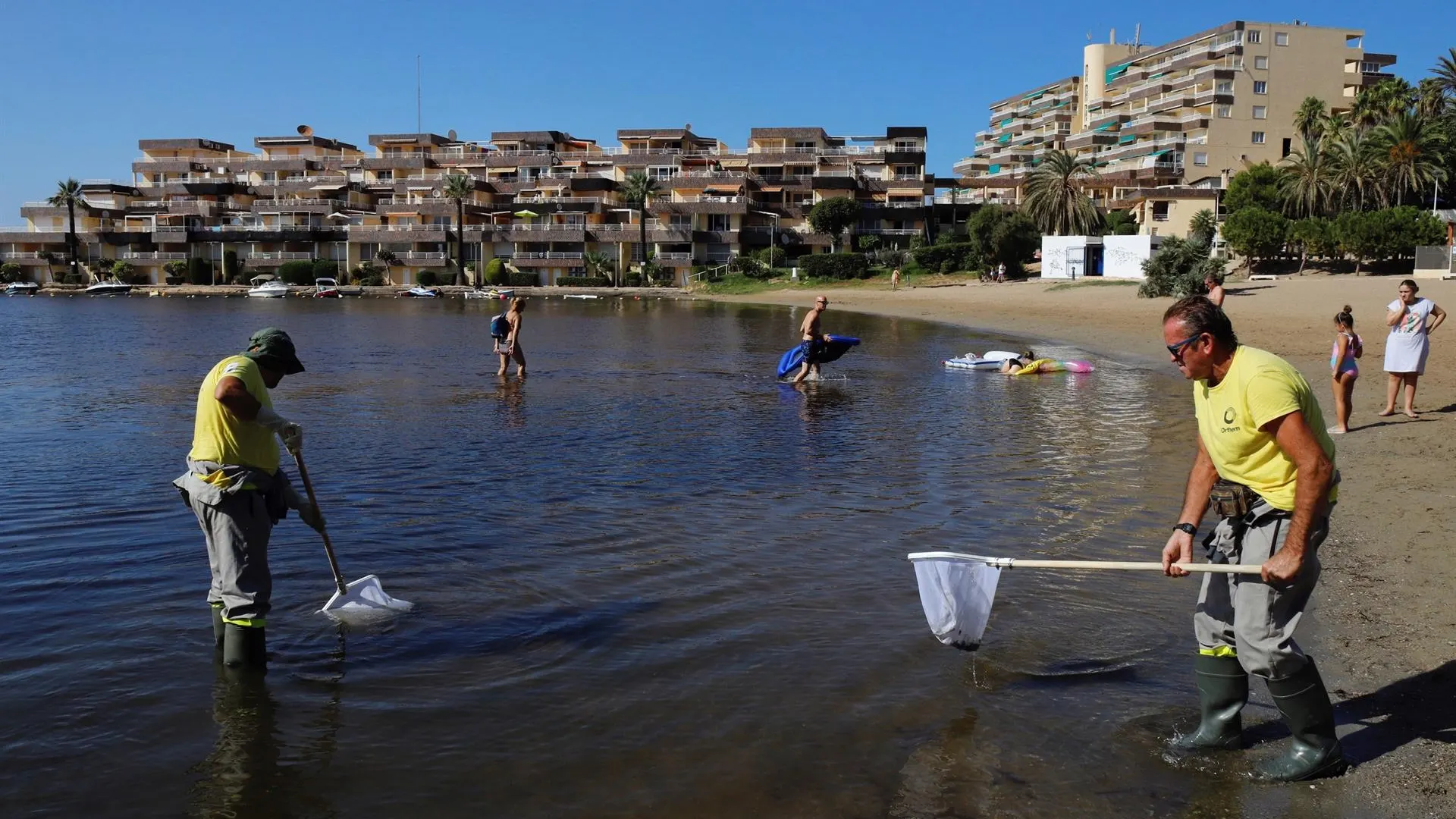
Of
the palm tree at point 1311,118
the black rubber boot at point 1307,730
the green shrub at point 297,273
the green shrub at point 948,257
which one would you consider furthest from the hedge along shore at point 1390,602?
the green shrub at point 297,273

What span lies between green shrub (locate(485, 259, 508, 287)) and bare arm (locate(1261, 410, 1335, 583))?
97526 millimetres

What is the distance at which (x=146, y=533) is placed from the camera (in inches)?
375

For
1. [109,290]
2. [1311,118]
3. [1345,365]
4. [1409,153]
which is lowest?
[1345,365]

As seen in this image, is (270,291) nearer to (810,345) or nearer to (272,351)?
(810,345)

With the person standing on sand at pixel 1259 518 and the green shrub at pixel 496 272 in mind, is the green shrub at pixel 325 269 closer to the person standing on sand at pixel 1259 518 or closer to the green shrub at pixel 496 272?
the green shrub at pixel 496 272

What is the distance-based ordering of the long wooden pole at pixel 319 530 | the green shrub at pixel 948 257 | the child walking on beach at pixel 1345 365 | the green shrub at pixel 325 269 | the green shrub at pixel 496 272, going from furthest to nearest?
the green shrub at pixel 325 269, the green shrub at pixel 496 272, the green shrub at pixel 948 257, the child walking on beach at pixel 1345 365, the long wooden pole at pixel 319 530

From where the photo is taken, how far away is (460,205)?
320 feet

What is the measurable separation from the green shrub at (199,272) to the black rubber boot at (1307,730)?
114 meters

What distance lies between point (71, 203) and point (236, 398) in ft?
410

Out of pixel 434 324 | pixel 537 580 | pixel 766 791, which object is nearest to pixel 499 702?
pixel 766 791

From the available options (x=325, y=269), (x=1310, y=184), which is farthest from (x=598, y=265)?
(x=1310, y=184)

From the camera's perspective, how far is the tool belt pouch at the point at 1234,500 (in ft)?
15.4

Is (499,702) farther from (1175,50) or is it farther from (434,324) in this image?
(1175,50)

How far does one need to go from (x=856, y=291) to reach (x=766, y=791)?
66644 millimetres
